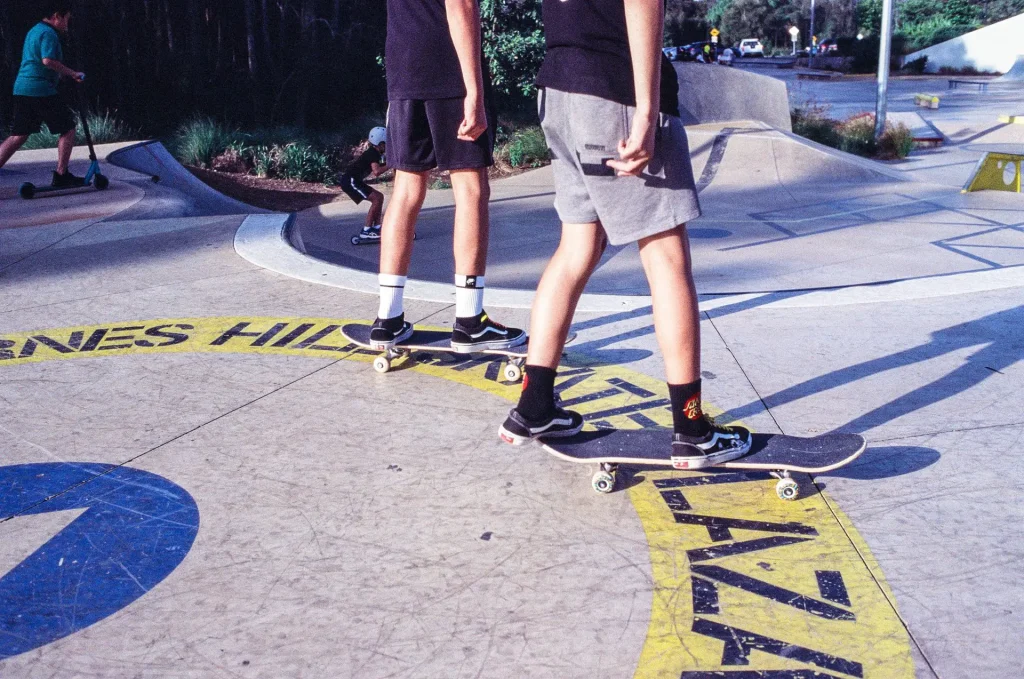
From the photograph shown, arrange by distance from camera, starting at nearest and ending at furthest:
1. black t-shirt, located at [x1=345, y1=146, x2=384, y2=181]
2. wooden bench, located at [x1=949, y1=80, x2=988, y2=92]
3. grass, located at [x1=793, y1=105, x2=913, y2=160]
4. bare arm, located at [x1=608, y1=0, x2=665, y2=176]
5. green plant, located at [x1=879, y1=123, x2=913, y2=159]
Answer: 1. bare arm, located at [x1=608, y1=0, x2=665, y2=176]
2. black t-shirt, located at [x1=345, y1=146, x2=384, y2=181]
3. green plant, located at [x1=879, y1=123, x2=913, y2=159]
4. grass, located at [x1=793, y1=105, x2=913, y2=160]
5. wooden bench, located at [x1=949, y1=80, x2=988, y2=92]

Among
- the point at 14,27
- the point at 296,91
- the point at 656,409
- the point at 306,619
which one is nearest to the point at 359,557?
the point at 306,619

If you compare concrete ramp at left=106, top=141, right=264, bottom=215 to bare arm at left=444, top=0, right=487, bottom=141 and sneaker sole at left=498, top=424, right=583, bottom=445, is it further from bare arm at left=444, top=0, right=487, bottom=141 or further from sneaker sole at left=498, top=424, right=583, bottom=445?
sneaker sole at left=498, top=424, right=583, bottom=445

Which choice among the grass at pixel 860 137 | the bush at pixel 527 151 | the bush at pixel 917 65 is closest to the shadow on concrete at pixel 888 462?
the bush at pixel 527 151

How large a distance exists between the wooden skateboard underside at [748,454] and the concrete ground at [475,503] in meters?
0.12

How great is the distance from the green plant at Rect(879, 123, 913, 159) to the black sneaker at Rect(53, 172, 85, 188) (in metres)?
12.8

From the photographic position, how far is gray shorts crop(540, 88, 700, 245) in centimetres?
293

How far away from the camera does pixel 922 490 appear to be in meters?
3.06

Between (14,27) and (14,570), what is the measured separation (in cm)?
1551

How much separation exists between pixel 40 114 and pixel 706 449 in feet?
29.3

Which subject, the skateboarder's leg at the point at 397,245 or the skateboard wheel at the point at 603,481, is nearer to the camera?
the skateboard wheel at the point at 603,481

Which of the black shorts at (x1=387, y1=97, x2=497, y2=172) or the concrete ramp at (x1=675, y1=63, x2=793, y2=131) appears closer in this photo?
the black shorts at (x1=387, y1=97, x2=497, y2=172)

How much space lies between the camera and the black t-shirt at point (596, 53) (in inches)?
114

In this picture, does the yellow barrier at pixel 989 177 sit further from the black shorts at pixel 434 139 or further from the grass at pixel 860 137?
the black shorts at pixel 434 139

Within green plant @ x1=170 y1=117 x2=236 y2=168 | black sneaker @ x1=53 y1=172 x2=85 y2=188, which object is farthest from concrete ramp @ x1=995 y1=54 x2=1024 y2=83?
black sneaker @ x1=53 y1=172 x2=85 y2=188
